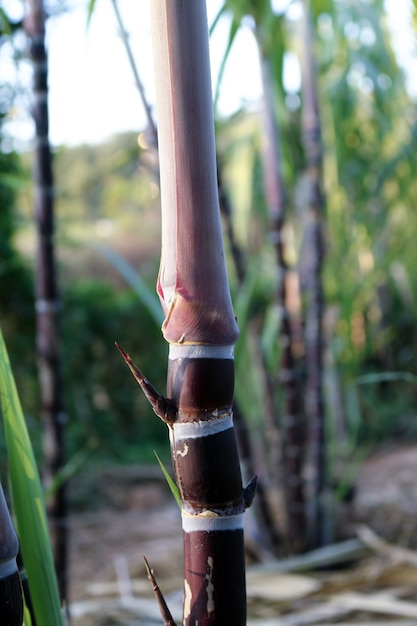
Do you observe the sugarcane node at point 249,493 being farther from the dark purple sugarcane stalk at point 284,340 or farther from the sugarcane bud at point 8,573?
the dark purple sugarcane stalk at point 284,340

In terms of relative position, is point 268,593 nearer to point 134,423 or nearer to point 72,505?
point 72,505

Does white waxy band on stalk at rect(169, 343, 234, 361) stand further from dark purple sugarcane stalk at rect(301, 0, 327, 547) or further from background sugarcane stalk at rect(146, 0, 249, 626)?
dark purple sugarcane stalk at rect(301, 0, 327, 547)

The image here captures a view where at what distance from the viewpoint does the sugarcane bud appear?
27 cm

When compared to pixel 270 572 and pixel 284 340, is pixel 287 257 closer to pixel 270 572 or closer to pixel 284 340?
pixel 284 340

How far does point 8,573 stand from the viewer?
0.91ft

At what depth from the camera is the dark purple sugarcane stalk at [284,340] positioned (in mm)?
1132

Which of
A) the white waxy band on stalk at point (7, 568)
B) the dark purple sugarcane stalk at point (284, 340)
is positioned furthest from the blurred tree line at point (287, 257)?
the white waxy band on stalk at point (7, 568)

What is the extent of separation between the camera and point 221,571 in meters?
0.26

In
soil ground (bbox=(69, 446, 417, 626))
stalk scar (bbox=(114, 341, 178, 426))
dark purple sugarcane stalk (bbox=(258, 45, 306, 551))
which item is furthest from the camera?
dark purple sugarcane stalk (bbox=(258, 45, 306, 551))

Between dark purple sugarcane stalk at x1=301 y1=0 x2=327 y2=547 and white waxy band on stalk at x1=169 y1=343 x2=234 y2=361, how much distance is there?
0.94 meters

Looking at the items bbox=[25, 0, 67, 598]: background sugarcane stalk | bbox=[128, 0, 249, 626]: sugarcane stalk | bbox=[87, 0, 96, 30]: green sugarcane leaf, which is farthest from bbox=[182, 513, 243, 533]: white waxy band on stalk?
bbox=[25, 0, 67, 598]: background sugarcane stalk

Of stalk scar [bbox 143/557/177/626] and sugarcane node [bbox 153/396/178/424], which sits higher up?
sugarcane node [bbox 153/396/178/424]

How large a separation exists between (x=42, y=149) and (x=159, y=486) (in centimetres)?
222

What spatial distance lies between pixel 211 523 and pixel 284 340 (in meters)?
0.93
